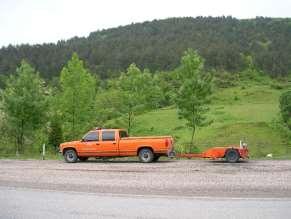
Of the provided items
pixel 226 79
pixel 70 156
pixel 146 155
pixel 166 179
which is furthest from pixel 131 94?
pixel 226 79

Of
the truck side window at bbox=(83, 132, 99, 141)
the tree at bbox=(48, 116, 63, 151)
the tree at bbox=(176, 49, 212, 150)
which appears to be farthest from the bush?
the truck side window at bbox=(83, 132, 99, 141)

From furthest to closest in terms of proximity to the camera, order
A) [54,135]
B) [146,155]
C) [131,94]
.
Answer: [54,135], [131,94], [146,155]

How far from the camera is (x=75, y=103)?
36594 millimetres

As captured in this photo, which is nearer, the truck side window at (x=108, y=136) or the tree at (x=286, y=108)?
the truck side window at (x=108, y=136)

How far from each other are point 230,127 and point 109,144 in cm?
3922

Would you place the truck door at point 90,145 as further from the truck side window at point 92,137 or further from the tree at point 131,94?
the tree at point 131,94

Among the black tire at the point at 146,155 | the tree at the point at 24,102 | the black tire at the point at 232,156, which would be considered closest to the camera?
the black tire at the point at 232,156

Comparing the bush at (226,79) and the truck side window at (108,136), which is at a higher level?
the bush at (226,79)

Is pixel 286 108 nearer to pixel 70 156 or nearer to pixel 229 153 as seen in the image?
pixel 229 153

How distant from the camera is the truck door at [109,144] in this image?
25.9 m

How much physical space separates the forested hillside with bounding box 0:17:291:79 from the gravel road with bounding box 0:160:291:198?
10505 centimetres

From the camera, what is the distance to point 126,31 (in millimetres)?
193500

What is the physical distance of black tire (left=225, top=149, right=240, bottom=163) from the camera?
79.3ft

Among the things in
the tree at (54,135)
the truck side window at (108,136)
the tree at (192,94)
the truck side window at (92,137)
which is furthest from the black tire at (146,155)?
the tree at (54,135)
